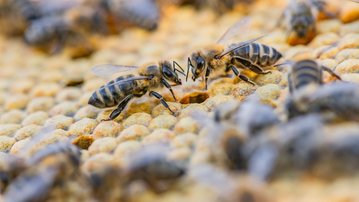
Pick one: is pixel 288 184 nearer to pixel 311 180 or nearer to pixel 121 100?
pixel 311 180

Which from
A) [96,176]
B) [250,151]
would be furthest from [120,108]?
[250,151]

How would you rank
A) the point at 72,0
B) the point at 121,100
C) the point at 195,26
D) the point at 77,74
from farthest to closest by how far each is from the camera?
the point at 72,0 < the point at 195,26 < the point at 77,74 < the point at 121,100

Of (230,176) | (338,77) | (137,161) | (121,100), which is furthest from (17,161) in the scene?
(338,77)

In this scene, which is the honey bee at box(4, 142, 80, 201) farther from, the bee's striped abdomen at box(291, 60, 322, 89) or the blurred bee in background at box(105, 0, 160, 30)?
the blurred bee in background at box(105, 0, 160, 30)

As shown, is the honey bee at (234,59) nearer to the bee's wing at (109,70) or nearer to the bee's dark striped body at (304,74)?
the bee's wing at (109,70)

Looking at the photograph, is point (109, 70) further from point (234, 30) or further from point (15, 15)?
point (15, 15)

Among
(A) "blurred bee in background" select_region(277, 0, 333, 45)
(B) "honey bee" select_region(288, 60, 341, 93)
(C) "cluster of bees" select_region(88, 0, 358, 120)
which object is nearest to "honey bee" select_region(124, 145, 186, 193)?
(B) "honey bee" select_region(288, 60, 341, 93)
